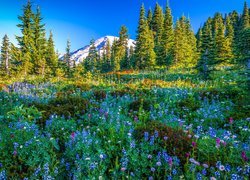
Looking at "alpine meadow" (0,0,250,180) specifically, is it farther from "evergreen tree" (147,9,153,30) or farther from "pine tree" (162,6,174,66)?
"evergreen tree" (147,9,153,30)

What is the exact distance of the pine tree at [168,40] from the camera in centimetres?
3637

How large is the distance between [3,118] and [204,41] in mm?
22929

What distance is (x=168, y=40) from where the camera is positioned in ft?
145

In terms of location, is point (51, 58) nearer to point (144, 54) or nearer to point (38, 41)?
point (38, 41)

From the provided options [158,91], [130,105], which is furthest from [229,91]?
[130,105]

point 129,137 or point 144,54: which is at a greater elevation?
point 144,54

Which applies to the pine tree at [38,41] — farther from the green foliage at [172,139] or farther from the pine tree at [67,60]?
the green foliage at [172,139]

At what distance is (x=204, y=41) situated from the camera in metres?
25.1

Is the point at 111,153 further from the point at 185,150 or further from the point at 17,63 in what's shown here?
the point at 17,63

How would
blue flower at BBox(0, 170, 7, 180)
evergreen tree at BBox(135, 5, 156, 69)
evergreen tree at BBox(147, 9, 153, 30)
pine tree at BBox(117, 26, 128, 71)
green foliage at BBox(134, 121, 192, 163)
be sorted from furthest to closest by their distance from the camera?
1. evergreen tree at BBox(147, 9, 153, 30)
2. pine tree at BBox(117, 26, 128, 71)
3. evergreen tree at BBox(135, 5, 156, 69)
4. green foliage at BBox(134, 121, 192, 163)
5. blue flower at BBox(0, 170, 7, 180)

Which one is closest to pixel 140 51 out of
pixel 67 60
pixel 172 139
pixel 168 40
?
pixel 168 40

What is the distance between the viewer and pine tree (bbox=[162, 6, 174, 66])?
119 feet

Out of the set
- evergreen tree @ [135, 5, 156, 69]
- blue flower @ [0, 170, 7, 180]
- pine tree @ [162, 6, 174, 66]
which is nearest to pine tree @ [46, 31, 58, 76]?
evergreen tree @ [135, 5, 156, 69]

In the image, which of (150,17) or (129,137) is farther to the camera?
(150,17)
